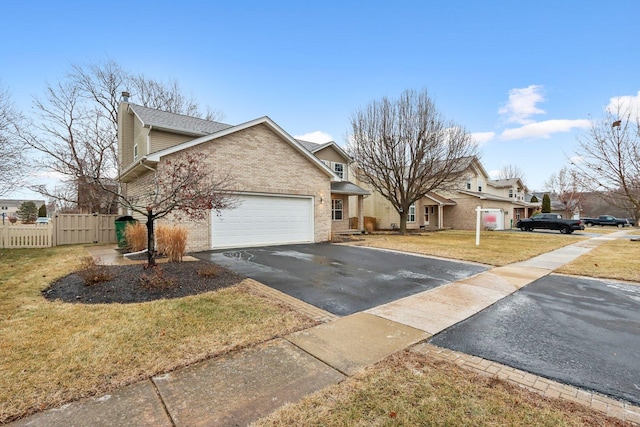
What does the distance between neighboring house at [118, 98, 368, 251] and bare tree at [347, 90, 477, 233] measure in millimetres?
6834

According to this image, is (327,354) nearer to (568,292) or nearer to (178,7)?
(568,292)

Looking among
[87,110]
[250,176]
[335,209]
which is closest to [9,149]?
[87,110]

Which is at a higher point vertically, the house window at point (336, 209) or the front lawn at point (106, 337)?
the house window at point (336, 209)

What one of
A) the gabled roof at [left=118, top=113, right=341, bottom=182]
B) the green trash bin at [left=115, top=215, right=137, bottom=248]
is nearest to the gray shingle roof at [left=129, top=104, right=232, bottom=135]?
the gabled roof at [left=118, top=113, right=341, bottom=182]

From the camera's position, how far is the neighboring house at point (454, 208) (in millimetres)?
27141

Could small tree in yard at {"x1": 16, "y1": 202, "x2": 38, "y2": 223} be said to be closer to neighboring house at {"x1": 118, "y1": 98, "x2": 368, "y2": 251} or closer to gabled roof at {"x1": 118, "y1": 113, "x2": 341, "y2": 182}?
neighboring house at {"x1": 118, "y1": 98, "x2": 368, "y2": 251}

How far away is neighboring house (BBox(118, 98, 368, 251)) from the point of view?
460 inches

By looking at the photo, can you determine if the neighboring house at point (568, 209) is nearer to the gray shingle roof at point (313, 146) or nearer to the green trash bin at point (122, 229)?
the gray shingle roof at point (313, 146)

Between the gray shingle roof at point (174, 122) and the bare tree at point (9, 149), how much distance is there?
17.2 ft

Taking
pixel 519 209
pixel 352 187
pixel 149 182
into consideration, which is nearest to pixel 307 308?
pixel 149 182

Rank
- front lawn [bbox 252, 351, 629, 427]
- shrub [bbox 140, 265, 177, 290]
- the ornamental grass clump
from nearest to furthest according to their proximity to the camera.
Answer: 1. front lawn [bbox 252, 351, 629, 427]
2. shrub [bbox 140, 265, 177, 290]
3. the ornamental grass clump

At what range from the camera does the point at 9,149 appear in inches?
565

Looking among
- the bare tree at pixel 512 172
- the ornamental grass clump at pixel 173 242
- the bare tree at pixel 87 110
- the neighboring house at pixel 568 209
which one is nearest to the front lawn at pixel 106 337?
the ornamental grass clump at pixel 173 242

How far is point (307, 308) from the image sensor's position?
5090 mm
